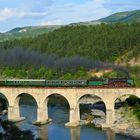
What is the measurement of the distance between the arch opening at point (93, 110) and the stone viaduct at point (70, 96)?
2.93 m

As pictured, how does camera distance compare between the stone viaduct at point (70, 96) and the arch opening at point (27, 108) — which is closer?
the stone viaduct at point (70, 96)

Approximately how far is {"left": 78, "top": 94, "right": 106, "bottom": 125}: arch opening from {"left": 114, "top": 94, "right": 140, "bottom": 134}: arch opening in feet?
10.5

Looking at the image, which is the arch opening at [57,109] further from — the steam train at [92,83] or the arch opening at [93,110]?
the arch opening at [93,110]

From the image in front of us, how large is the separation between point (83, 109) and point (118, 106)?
28.3 ft

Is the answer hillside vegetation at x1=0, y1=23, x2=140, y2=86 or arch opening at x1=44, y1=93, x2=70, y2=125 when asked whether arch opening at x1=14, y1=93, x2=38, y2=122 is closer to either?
arch opening at x1=44, y1=93, x2=70, y2=125

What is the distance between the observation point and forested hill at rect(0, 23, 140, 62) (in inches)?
6078

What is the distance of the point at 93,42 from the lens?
16538cm

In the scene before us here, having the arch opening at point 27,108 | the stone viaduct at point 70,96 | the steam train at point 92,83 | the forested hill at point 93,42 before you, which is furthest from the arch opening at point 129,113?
the forested hill at point 93,42

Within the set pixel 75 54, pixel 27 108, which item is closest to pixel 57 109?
pixel 27 108

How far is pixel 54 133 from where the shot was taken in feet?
250

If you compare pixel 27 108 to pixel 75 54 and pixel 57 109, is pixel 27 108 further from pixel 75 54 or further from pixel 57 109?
pixel 75 54

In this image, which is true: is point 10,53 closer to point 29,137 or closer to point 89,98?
point 89,98

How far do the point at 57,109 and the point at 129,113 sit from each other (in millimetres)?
20573

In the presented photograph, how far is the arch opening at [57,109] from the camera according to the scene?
8600cm
